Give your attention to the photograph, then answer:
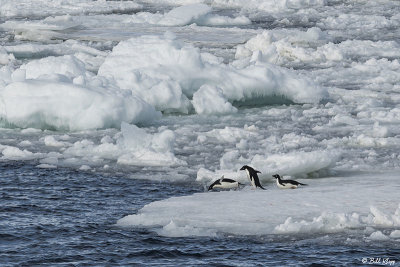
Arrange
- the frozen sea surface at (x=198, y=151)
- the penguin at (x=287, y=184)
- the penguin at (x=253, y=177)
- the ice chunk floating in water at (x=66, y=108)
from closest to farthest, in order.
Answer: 1. the frozen sea surface at (x=198, y=151)
2. the penguin at (x=287, y=184)
3. the penguin at (x=253, y=177)
4. the ice chunk floating in water at (x=66, y=108)

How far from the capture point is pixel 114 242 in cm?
1288

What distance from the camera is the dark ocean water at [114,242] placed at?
12047mm

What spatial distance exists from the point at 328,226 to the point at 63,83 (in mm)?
9447

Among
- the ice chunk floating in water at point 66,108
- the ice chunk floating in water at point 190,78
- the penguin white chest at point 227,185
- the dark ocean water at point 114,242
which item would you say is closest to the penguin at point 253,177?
the penguin white chest at point 227,185

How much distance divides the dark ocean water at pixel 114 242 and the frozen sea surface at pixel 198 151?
3cm

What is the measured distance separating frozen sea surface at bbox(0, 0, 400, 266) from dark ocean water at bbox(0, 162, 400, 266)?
0.11 feet

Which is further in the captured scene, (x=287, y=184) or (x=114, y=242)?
(x=287, y=184)

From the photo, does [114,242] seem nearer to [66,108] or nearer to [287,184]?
[287,184]

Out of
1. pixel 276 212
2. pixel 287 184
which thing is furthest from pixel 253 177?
pixel 276 212

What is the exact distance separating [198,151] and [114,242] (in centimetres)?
602

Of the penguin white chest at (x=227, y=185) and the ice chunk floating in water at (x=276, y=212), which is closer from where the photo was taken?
the ice chunk floating in water at (x=276, y=212)

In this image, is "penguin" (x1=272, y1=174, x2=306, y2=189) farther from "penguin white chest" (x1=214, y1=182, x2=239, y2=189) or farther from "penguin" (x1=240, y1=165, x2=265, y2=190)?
"penguin white chest" (x1=214, y1=182, x2=239, y2=189)

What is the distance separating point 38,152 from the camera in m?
18.5

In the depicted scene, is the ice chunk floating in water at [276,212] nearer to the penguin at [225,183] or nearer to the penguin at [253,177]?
the penguin at [253,177]
